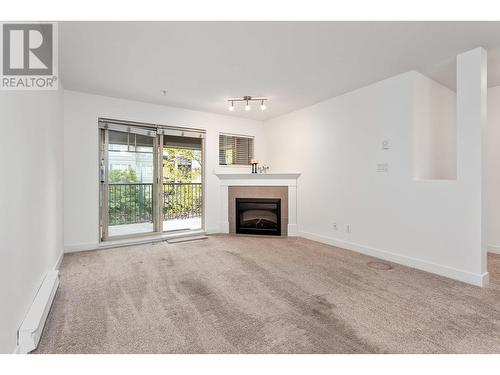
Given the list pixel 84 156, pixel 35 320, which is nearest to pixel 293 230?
pixel 84 156

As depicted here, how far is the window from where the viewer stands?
550 cm

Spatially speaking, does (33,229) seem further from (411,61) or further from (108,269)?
(411,61)

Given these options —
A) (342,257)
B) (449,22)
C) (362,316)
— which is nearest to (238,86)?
(449,22)

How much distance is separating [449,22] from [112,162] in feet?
15.6

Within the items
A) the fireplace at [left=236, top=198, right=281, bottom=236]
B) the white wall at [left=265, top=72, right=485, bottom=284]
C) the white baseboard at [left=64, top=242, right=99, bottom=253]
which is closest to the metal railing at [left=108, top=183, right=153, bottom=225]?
the white baseboard at [left=64, top=242, right=99, bottom=253]

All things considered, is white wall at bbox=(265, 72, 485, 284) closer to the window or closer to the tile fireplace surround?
the tile fireplace surround

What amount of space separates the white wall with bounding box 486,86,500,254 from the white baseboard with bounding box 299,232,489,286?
1.57 m

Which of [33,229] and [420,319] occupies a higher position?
[33,229]

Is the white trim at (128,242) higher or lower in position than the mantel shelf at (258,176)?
lower

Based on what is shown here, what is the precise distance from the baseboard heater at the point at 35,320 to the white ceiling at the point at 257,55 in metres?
2.33

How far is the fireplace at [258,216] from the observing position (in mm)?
5195

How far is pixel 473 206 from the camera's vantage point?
270 centimetres

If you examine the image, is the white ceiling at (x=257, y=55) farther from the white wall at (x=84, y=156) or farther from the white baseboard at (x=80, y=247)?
the white baseboard at (x=80, y=247)

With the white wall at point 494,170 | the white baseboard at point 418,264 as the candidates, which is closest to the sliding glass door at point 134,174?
the white baseboard at point 418,264
